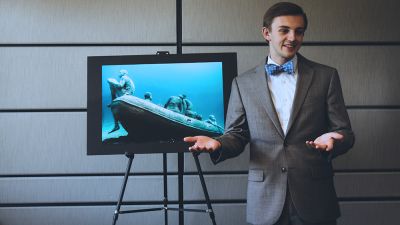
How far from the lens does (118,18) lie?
271 cm

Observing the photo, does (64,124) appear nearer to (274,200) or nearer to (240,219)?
(240,219)

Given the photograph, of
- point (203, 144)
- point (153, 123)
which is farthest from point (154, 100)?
point (203, 144)

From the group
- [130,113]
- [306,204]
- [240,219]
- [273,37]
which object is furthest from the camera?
[240,219]

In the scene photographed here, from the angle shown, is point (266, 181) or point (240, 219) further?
point (240, 219)

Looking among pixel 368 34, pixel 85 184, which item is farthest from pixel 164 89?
pixel 368 34

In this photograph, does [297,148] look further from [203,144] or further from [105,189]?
[105,189]

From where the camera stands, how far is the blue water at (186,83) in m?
2.35

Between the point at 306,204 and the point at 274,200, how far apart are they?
0.41 ft

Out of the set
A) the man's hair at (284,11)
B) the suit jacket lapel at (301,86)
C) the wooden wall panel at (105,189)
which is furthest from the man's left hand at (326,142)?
the wooden wall panel at (105,189)

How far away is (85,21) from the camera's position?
2.71 metres

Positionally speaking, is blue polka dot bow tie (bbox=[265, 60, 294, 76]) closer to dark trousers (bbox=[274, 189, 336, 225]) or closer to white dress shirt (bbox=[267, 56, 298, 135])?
white dress shirt (bbox=[267, 56, 298, 135])

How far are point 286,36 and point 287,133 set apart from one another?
45 cm

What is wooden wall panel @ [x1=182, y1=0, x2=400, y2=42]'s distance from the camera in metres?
2.71

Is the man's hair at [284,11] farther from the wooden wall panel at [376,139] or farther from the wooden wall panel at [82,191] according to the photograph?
the wooden wall panel at [82,191]
